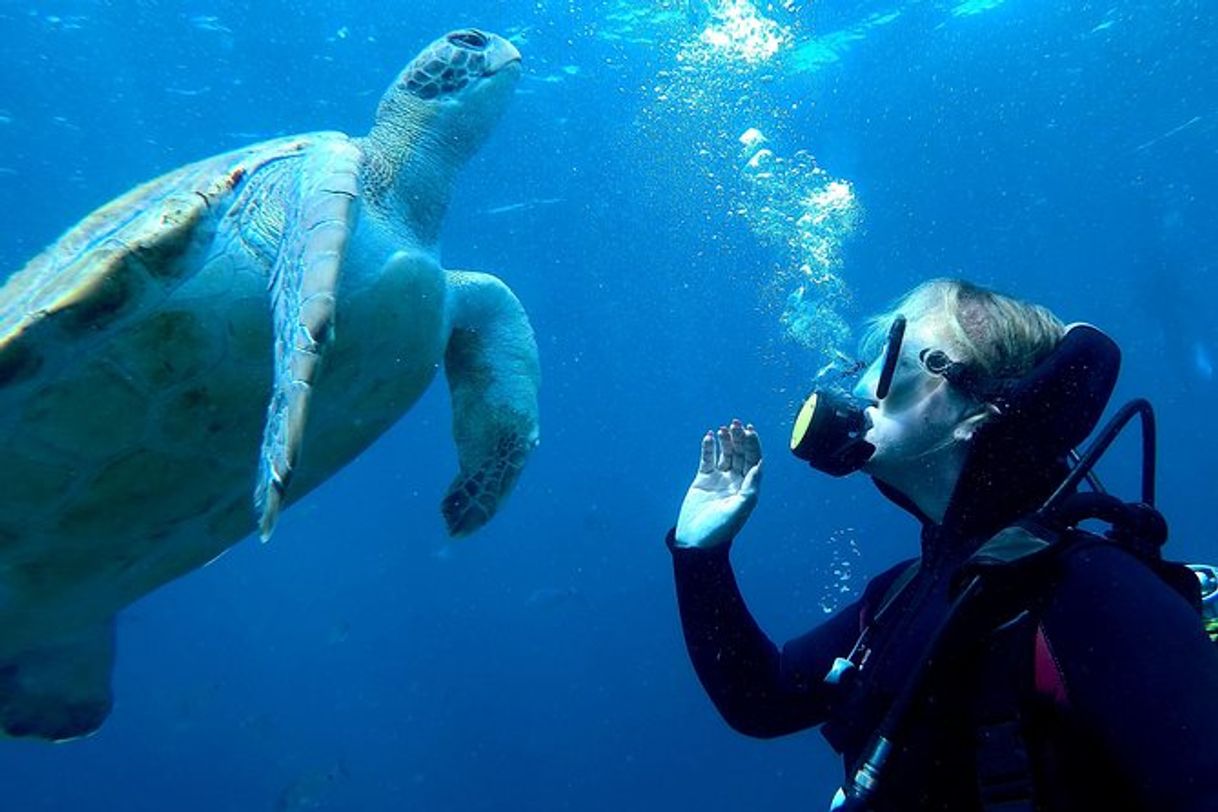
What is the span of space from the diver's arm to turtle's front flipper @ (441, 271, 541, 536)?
1509 millimetres

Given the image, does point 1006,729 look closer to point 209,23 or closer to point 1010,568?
point 1010,568

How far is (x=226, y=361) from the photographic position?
2.77 meters

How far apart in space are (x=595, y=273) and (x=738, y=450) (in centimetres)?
2208

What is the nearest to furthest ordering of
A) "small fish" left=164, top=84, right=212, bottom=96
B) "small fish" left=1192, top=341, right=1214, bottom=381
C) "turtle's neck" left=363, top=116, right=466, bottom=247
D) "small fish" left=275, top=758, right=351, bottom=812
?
"turtle's neck" left=363, top=116, right=466, bottom=247 → "small fish" left=164, top=84, right=212, bottom=96 → "small fish" left=275, top=758, right=351, bottom=812 → "small fish" left=1192, top=341, right=1214, bottom=381

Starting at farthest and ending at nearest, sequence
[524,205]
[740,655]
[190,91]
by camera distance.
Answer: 1. [524,205]
2. [190,91]
3. [740,655]

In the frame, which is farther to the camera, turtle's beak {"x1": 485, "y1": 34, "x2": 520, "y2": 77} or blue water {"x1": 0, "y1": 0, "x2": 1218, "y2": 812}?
blue water {"x1": 0, "y1": 0, "x2": 1218, "y2": 812}

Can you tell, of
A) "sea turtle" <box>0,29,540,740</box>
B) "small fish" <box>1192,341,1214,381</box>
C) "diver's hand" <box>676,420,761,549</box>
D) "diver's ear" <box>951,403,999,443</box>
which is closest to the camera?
"diver's ear" <box>951,403,999,443</box>

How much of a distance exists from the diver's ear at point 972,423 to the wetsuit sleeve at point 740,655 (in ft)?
2.05

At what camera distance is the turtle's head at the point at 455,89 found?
4145 mm

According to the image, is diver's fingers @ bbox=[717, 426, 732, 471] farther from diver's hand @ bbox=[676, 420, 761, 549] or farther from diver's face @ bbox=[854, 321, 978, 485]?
diver's face @ bbox=[854, 321, 978, 485]

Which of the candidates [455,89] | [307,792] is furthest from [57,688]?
[307,792]

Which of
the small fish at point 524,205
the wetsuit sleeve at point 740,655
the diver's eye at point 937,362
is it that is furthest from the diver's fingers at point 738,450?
the small fish at point 524,205

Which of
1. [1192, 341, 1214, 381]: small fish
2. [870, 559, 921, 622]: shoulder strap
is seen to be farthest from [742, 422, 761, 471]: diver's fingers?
[1192, 341, 1214, 381]: small fish

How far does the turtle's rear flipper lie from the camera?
3.73 m
